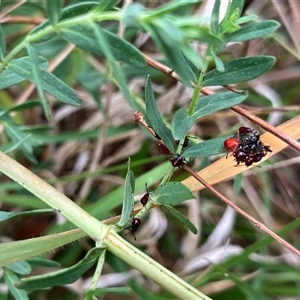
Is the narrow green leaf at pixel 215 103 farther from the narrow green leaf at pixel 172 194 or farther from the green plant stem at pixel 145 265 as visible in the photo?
the green plant stem at pixel 145 265

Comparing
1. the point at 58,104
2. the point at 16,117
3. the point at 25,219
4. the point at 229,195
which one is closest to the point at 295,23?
the point at 229,195

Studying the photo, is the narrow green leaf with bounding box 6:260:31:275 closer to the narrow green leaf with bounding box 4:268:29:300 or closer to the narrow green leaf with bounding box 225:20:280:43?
the narrow green leaf with bounding box 4:268:29:300

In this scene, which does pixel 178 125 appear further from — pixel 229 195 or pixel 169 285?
pixel 229 195

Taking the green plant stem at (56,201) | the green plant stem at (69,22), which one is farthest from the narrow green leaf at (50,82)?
the green plant stem at (56,201)

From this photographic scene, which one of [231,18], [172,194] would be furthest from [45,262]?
[231,18]

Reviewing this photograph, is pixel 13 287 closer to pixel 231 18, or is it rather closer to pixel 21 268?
pixel 21 268

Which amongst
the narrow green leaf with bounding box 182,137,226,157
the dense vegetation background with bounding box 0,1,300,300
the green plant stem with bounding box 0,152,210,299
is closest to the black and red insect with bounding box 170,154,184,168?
the narrow green leaf with bounding box 182,137,226,157
